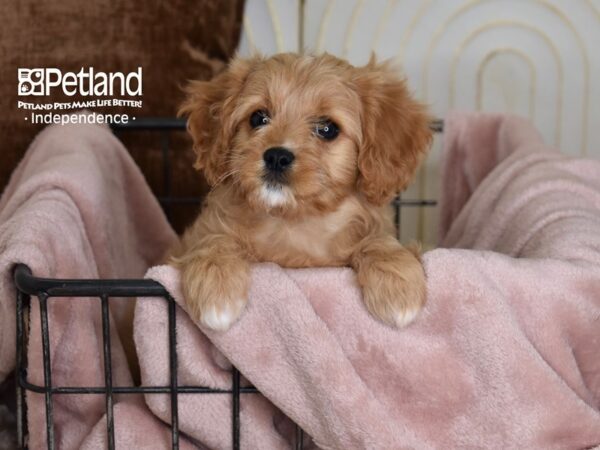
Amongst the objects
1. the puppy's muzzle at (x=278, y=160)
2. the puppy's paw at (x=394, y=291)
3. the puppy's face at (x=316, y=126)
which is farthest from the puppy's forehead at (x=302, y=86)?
the puppy's paw at (x=394, y=291)

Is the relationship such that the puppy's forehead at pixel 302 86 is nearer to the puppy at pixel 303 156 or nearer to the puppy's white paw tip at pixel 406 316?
the puppy at pixel 303 156

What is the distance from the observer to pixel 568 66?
2.92 m

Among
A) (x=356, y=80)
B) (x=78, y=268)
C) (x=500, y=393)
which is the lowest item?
(x=500, y=393)

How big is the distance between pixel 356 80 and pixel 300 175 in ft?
1.07

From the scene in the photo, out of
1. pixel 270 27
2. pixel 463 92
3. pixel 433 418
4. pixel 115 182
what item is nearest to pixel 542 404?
pixel 433 418

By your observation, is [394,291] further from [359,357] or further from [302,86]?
[302,86]

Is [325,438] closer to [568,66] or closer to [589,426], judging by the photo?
[589,426]

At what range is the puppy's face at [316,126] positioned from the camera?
1.72m

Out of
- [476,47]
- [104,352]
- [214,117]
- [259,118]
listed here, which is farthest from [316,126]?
[476,47]

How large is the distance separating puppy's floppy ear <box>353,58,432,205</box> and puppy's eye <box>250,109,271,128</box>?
7.9 inches

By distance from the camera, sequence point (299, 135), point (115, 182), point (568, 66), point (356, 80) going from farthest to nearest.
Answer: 1. point (568, 66)
2. point (115, 182)
3. point (356, 80)
4. point (299, 135)

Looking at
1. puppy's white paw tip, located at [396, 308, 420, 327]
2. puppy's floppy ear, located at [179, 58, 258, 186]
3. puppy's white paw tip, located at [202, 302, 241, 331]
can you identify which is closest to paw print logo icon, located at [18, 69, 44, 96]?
puppy's floppy ear, located at [179, 58, 258, 186]

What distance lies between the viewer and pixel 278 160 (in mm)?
1624

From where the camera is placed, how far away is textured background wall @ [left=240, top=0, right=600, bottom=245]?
292 centimetres
